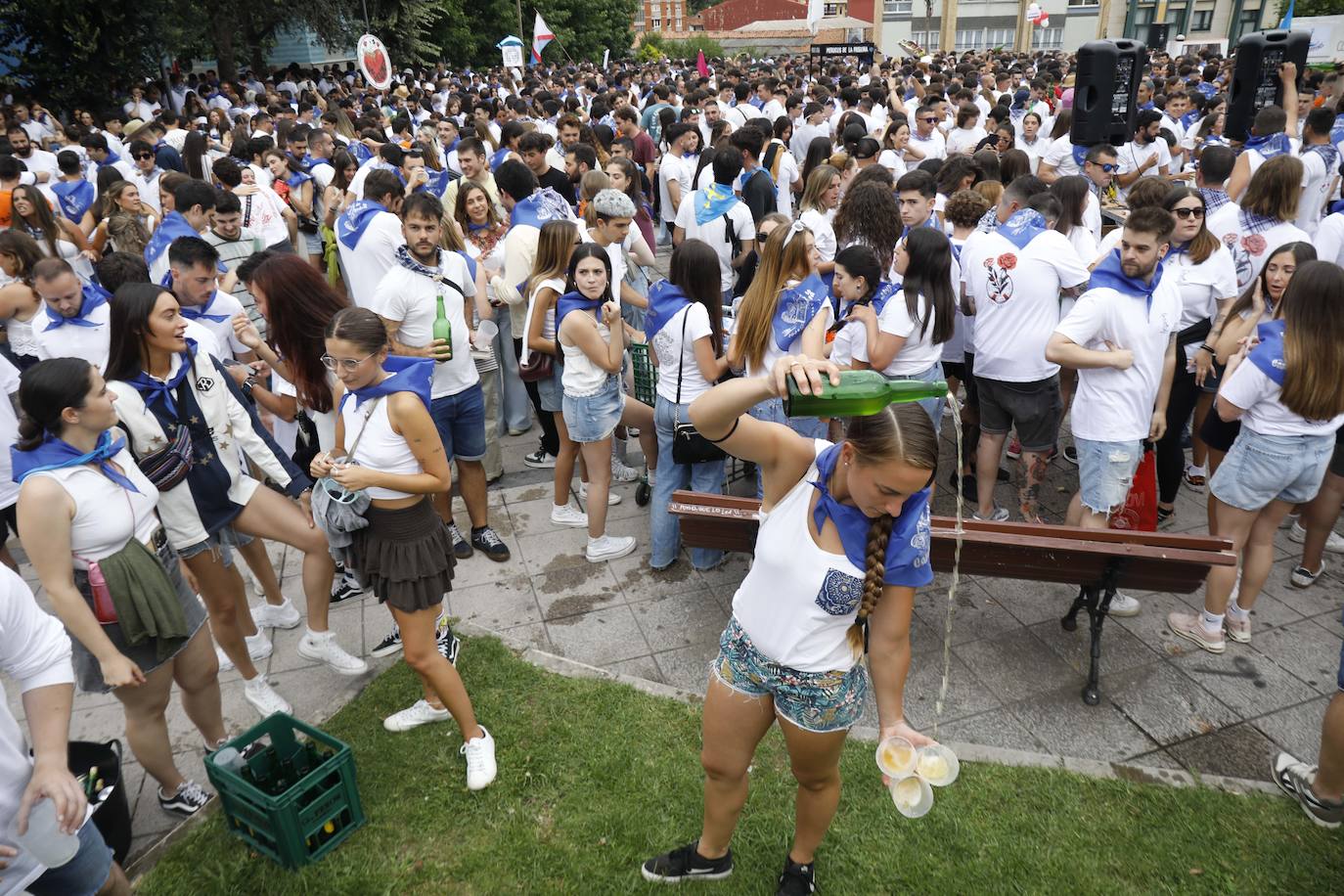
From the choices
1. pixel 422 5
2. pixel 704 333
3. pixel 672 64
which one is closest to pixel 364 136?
pixel 704 333

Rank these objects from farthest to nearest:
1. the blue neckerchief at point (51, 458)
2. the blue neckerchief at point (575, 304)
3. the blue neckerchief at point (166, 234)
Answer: the blue neckerchief at point (166, 234) → the blue neckerchief at point (575, 304) → the blue neckerchief at point (51, 458)

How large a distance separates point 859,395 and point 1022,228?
11.0ft

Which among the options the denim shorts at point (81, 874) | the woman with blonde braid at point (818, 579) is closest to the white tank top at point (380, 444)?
the denim shorts at point (81, 874)

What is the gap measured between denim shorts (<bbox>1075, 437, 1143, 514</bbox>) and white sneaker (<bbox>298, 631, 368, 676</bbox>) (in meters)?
3.88

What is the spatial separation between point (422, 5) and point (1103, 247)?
105 ft

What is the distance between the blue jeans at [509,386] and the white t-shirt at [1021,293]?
3.45 metres

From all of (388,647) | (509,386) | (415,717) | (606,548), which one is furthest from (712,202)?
(415,717)

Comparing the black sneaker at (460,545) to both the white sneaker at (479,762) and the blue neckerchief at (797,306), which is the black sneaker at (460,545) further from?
the blue neckerchief at (797,306)

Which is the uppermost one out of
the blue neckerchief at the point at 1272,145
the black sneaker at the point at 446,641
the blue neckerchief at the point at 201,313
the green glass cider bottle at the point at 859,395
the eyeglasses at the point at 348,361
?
the blue neckerchief at the point at 1272,145

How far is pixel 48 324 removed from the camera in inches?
182

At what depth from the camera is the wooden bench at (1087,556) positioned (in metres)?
3.68

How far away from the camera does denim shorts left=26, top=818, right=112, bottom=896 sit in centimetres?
238

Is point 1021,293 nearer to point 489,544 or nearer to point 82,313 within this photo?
point 489,544

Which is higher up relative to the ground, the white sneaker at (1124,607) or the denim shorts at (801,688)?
the denim shorts at (801,688)
